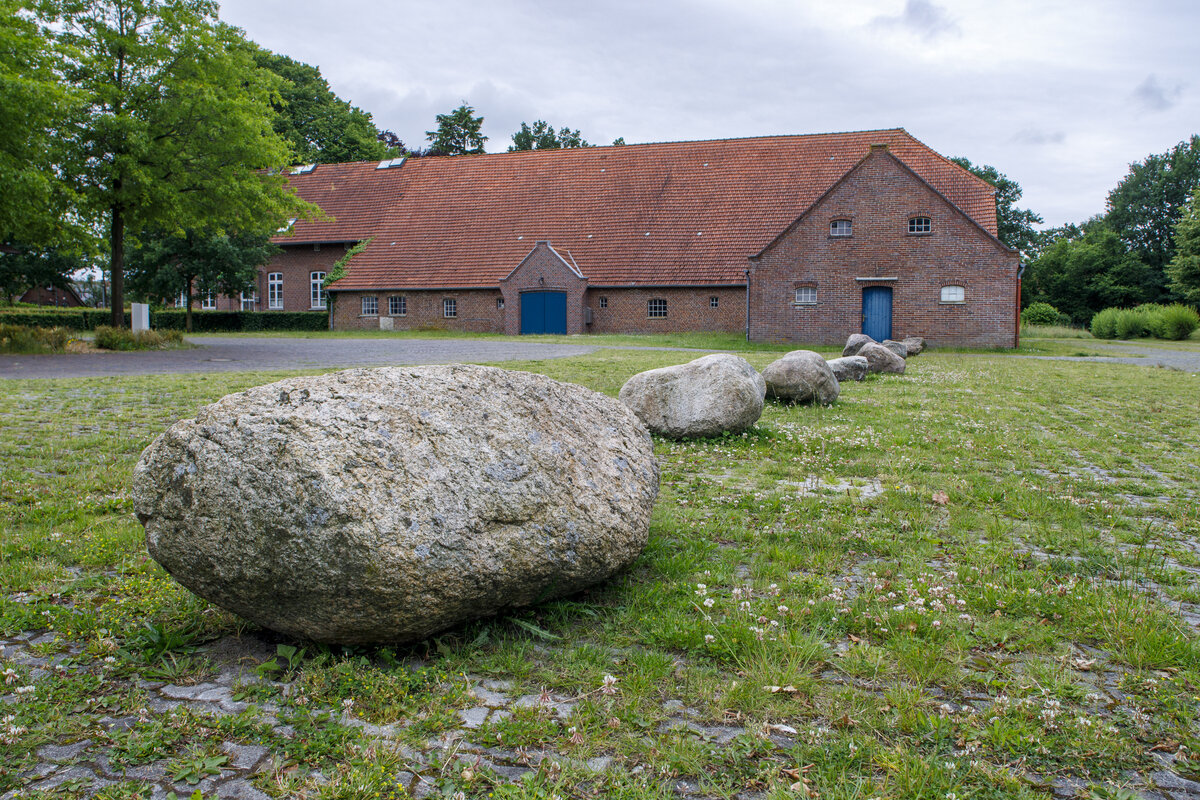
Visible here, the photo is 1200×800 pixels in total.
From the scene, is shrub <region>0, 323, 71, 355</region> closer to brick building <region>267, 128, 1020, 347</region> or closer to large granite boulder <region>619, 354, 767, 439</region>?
large granite boulder <region>619, 354, 767, 439</region>

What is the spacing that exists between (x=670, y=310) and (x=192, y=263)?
76.1 ft

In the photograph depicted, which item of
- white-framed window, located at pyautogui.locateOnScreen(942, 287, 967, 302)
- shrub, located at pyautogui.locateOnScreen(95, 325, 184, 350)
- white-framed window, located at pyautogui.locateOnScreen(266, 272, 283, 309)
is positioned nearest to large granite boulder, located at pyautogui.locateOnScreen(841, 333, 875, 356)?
white-framed window, located at pyautogui.locateOnScreen(942, 287, 967, 302)

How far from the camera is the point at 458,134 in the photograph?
218ft

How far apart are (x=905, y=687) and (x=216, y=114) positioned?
23562 mm

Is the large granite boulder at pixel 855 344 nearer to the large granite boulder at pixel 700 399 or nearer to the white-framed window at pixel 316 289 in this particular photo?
the large granite boulder at pixel 700 399

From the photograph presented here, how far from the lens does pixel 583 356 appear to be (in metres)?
20.8

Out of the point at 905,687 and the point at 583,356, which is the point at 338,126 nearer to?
the point at 583,356

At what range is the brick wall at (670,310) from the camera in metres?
35.2

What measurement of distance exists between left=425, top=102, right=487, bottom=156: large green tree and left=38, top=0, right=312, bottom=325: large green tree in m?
43.8

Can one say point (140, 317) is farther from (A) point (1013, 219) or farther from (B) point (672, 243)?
(A) point (1013, 219)

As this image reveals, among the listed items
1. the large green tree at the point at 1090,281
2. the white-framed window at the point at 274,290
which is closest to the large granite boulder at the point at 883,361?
the white-framed window at the point at 274,290

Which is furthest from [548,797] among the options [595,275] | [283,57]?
[283,57]

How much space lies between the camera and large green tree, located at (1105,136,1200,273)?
257 ft

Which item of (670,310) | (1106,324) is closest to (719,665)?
(670,310)
